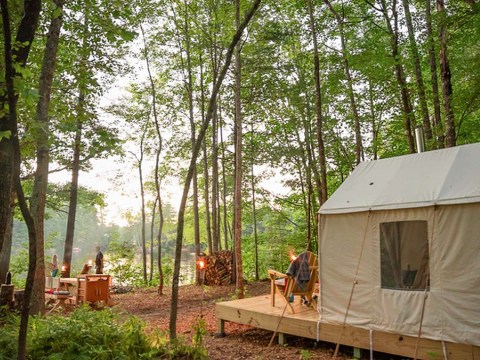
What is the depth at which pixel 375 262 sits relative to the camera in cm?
485

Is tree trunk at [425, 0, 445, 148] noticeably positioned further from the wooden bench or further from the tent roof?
the wooden bench

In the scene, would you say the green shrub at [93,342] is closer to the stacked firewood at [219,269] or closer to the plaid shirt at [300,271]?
the plaid shirt at [300,271]

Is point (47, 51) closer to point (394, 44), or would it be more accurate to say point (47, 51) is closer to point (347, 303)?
point (347, 303)

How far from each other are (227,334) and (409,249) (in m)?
3.29

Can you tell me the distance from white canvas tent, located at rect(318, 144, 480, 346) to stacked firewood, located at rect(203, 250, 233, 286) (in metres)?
6.93

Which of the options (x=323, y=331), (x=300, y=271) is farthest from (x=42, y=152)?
(x=323, y=331)

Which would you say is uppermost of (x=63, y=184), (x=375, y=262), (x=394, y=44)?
(x=394, y=44)

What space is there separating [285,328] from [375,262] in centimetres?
160

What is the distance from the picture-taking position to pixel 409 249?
15.5 ft

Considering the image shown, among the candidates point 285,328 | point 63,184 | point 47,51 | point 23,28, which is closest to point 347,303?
point 285,328

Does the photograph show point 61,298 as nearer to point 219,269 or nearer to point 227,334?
point 227,334

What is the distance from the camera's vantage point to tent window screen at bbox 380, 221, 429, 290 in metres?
4.57

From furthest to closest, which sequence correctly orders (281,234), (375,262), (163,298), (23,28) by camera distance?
1. (281,234)
2. (163,298)
3. (375,262)
4. (23,28)

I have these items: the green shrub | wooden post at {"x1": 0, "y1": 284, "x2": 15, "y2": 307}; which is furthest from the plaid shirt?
wooden post at {"x1": 0, "y1": 284, "x2": 15, "y2": 307}
